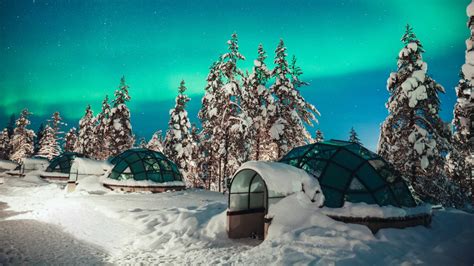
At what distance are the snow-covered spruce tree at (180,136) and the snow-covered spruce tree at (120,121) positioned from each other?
742 centimetres

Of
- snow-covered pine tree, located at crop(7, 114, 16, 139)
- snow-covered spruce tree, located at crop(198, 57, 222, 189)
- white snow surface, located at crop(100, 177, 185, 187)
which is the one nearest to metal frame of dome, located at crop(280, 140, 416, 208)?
white snow surface, located at crop(100, 177, 185, 187)

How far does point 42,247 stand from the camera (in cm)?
825

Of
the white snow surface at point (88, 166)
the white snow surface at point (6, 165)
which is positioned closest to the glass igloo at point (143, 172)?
the white snow surface at point (88, 166)

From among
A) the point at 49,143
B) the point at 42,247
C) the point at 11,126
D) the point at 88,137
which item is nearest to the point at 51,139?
the point at 49,143

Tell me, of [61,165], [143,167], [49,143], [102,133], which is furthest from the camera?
[49,143]

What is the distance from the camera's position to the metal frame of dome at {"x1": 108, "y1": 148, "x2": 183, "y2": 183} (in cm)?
2175

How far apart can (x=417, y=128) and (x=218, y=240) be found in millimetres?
14454

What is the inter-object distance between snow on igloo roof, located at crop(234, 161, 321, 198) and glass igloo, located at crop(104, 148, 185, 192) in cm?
1419

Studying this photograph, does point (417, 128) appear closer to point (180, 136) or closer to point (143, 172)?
point (143, 172)

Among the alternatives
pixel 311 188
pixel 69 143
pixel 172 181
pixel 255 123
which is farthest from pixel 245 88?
pixel 69 143

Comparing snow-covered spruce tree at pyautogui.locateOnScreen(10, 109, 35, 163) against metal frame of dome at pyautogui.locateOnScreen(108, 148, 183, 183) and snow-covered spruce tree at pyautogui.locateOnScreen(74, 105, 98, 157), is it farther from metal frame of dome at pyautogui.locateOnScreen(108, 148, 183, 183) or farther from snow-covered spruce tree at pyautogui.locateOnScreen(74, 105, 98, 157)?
metal frame of dome at pyautogui.locateOnScreen(108, 148, 183, 183)

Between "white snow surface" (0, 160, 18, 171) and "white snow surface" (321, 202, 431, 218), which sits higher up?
"white snow surface" (321, 202, 431, 218)

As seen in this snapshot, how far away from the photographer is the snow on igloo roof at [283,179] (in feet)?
29.9

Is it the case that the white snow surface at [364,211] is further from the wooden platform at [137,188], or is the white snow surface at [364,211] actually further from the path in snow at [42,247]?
the wooden platform at [137,188]
